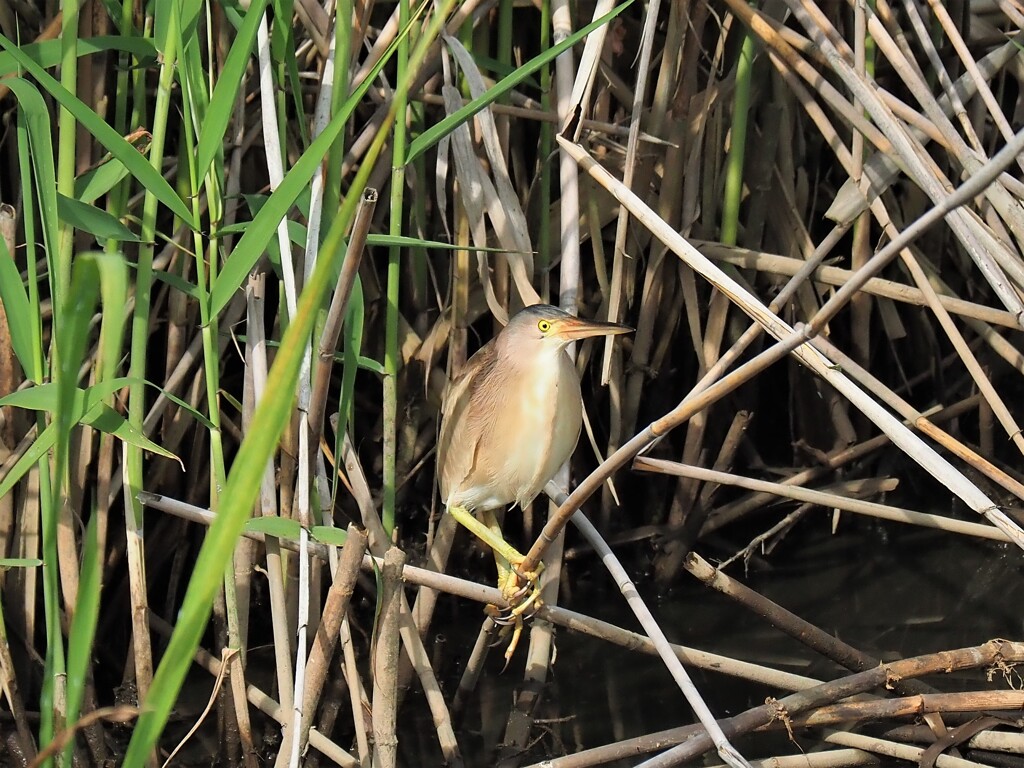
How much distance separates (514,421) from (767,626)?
0.87m

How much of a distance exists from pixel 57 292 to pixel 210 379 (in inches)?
9.0

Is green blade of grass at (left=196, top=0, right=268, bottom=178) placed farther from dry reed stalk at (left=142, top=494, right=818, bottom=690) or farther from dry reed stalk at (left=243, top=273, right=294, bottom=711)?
dry reed stalk at (left=142, top=494, right=818, bottom=690)

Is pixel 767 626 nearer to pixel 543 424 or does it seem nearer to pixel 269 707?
pixel 543 424

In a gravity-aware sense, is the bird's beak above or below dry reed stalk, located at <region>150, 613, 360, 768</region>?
above

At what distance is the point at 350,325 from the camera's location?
66.6 inches

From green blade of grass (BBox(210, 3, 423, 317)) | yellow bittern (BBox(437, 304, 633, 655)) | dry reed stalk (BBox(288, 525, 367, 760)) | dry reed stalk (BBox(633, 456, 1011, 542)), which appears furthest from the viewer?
yellow bittern (BBox(437, 304, 633, 655))

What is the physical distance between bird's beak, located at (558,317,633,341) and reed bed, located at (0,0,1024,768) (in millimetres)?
115

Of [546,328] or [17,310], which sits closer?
[17,310]

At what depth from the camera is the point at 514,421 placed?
6.60 ft

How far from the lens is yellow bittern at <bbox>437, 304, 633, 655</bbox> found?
1.92m

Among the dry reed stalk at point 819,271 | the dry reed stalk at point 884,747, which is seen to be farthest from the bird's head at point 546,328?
the dry reed stalk at point 884,747

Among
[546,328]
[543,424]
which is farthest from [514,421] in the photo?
[546,328]

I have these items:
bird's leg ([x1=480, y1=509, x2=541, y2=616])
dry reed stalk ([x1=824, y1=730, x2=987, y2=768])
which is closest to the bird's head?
bird's leg ([x1=480, y1=509, x2=541, y2=616])

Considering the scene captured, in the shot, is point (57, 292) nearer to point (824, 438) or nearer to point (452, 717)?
point (452, 717)
